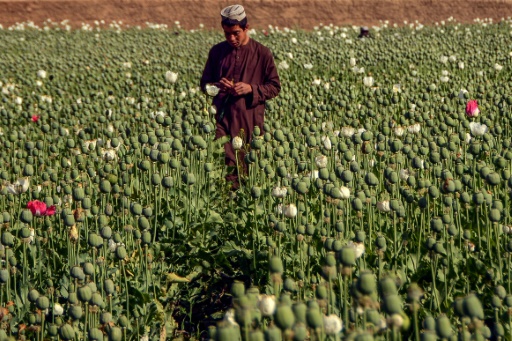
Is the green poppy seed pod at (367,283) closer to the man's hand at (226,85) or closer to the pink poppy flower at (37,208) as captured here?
the pink poppy flower at (37,208)

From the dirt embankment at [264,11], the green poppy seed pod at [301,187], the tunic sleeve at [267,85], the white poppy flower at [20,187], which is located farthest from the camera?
the dirt embankment at [264,11]

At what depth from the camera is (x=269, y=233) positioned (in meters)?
4.83

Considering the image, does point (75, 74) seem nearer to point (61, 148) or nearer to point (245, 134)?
point (61, 148)

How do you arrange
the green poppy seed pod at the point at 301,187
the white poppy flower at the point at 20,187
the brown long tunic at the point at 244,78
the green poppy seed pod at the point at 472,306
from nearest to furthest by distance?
1. the green poppy seed pod at the point at 472,306
2. the green poppy seed pod at the point at 301,187
3. the white poppy flower at the point at 20,187
4. the brown long tunic at the point at 244,78

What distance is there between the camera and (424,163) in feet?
17.4

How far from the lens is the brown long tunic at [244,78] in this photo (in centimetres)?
698

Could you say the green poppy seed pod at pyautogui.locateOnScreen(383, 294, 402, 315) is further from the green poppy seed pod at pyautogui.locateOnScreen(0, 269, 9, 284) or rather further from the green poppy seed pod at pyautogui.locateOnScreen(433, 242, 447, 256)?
the green poppy seed pod at pyautogui.locateOnScreen(0, 269, 9, 284)

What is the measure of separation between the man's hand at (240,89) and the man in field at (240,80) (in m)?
0.07

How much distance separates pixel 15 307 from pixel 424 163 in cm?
245

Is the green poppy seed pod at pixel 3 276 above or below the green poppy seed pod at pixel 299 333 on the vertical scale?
below

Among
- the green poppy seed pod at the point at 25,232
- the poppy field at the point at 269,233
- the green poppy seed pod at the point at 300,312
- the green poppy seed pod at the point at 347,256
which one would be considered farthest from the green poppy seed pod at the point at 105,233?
the green poppy seed pod at the point at 300,312

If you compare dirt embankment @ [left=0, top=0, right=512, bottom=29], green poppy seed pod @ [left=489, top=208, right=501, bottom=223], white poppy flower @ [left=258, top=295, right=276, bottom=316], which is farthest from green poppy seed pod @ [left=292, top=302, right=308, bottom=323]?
dirt embankment @ [left=0, top=0, right=512, bottom=29]

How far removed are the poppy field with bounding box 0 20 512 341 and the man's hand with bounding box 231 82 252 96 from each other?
1.36 ft

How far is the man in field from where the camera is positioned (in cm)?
691
